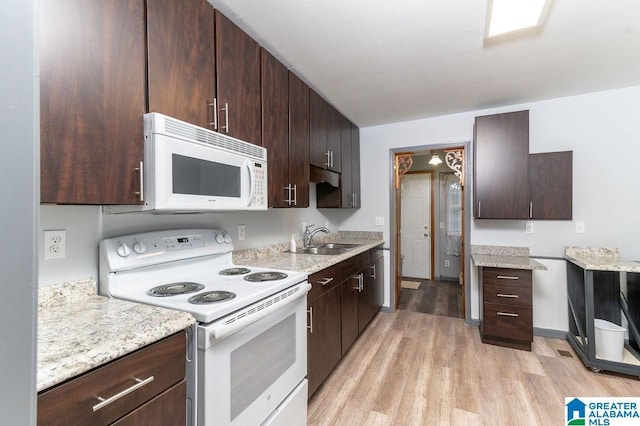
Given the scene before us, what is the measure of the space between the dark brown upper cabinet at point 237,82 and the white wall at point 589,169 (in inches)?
99.1

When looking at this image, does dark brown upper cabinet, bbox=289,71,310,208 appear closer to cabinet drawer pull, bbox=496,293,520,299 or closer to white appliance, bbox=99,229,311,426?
white appliance, bbox=99,229,311,426

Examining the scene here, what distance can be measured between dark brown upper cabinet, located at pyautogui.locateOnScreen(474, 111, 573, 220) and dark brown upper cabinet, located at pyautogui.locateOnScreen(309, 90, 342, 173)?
1441 millimetres

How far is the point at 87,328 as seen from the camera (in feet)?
2.96

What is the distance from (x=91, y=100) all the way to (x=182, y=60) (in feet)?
1.57

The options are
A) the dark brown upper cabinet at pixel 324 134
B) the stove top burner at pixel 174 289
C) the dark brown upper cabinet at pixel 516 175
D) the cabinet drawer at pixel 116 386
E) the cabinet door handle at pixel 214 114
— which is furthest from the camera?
the dark brown upper cabinet at pixel 516 175

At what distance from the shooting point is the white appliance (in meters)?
1.05

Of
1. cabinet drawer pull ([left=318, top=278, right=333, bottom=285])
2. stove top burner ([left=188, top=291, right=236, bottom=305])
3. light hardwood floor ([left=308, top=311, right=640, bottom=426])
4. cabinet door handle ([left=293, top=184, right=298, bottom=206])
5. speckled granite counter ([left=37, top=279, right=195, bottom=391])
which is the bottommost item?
light hardwood floor ([left=308, top=311, right=640, bottom=426])

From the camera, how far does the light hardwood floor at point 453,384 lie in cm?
182

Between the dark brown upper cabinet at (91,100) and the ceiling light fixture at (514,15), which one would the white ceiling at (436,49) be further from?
the dark brown upper cabinet at (91,100)

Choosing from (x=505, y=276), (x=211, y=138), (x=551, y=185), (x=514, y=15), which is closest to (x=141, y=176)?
(x=211, y=138)

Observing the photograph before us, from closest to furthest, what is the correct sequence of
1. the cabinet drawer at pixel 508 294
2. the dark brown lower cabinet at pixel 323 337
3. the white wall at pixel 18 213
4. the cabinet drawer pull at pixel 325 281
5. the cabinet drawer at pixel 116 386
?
the white wall at pixel 18 213 < the cabinet drawer at pixel 116 386 < the dark brown lower cabinet at pixel 323 337 < the cabinet drawer pull at pixel 325 281 < the cabinet drawer at pixel 508 294

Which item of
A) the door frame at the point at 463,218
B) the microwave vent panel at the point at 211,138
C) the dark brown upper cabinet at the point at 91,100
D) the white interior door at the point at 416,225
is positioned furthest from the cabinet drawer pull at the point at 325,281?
the white interior door at the point at 416,225

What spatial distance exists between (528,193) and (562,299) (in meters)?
1.14

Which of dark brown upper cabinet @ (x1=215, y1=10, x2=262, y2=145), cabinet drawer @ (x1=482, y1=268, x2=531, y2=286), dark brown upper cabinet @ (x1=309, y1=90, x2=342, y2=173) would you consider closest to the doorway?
cabinet drawer @ (x1=482, y1=268, x2=531, y2=286)
